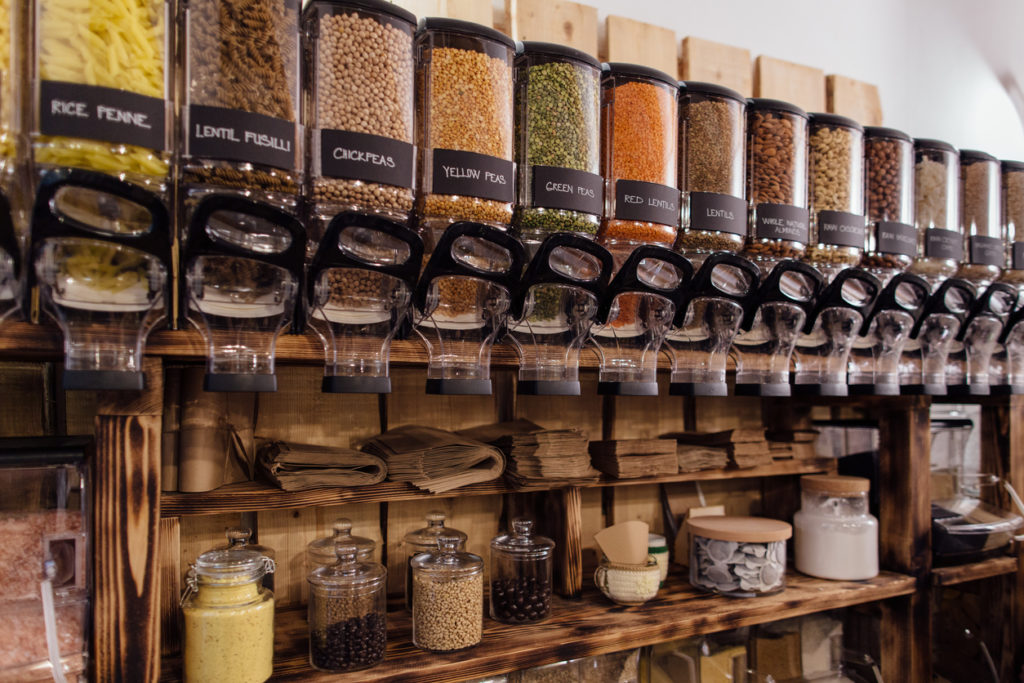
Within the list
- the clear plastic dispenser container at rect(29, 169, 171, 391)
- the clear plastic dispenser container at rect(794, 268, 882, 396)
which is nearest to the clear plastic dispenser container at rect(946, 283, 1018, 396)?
the clear plastic dispenser container at rect(794, 268, 882, 396)

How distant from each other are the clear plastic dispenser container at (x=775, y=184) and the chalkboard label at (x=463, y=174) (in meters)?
0.59

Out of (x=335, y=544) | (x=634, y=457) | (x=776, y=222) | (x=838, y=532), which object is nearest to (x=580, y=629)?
(x=634, y=457)

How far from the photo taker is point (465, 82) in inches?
41.6

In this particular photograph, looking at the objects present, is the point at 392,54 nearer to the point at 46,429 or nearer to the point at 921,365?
the point at 46,429

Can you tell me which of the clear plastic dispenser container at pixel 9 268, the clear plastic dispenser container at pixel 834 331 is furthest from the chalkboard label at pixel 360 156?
the clear plastic dispenser container at pixel 834 331

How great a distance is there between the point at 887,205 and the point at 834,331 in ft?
1.05

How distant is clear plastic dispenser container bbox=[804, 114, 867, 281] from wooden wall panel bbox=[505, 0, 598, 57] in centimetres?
55

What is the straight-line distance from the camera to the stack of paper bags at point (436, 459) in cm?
130

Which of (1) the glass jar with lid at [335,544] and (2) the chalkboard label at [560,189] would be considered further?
(1) the glass jar with lid at [335,544]

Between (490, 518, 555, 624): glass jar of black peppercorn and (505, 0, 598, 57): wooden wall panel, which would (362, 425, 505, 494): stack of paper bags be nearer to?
(490, 518, 555, 624): glass jar of black peppercorn

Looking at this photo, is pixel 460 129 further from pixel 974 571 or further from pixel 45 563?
pixel 974 571

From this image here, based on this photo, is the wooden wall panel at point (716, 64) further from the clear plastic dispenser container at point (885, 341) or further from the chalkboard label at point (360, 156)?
the chalkboard label at point (360, 156)

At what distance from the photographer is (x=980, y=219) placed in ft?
5.46

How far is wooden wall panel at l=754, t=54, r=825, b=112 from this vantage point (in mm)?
1890
